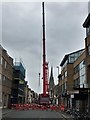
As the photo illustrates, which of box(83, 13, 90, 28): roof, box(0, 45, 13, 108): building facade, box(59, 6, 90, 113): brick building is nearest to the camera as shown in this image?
box(59, 6, 90, 113): brick building

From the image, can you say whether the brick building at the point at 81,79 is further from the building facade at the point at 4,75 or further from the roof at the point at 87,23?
the building facade at the point at 4,75

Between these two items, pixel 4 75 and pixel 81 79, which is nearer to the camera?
pixel 81 79

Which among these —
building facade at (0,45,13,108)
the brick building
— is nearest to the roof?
the brick building

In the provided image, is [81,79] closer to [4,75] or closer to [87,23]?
[87,23]

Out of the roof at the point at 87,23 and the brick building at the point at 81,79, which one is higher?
the roof at the point at 87,23

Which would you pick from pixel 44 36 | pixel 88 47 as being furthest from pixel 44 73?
pixel 88 47

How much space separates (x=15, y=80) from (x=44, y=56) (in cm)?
3919

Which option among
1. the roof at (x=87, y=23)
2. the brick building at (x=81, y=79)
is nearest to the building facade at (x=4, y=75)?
the brick building at (x=81, y=79)

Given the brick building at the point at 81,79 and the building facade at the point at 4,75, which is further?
the building facade at the point at 4,75

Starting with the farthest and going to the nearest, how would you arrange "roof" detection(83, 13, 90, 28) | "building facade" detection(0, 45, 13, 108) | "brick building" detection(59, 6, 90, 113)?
"building facade" detection(0, 45, 13, 108) < "roof" detection(83, 13, 90, 28) < "brick building" detection(59, 6, 90, 113)

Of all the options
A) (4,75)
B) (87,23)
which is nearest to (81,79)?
(87,23)

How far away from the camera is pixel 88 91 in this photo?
37.5m

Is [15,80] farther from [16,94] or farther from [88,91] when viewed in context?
[88,91]

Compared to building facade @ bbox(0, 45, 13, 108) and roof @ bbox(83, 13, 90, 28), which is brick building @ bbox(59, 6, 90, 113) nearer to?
roof @ bbox(83, 13, 90, 28)
